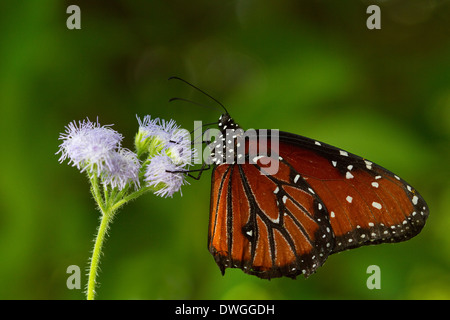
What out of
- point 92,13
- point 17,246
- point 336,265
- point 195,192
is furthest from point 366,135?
point 17,246

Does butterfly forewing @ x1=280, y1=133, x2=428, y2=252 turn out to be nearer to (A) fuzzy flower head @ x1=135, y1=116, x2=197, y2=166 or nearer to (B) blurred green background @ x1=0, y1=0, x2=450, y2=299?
(A) fuzzy flower head @ x1=135, y1=116, x2=197, y2=166

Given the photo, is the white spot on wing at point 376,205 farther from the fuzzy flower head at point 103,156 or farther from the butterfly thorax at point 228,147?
the fuzzy flower head at point 103,156

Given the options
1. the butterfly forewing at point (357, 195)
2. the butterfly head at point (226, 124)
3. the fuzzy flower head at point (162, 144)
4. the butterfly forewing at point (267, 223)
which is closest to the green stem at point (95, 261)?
the fuzzy flower head at point (162, 144)

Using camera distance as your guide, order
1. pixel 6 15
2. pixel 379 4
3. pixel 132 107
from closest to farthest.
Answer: pixel 6 15 → pixel 132 107 → pixel 379 4

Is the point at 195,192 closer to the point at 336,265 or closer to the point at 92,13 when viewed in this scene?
the point at 336,265

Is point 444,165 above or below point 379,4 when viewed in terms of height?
below

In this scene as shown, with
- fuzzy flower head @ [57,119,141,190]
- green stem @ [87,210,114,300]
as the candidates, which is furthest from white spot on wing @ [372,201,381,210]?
green stem @ [87,210,114,300]

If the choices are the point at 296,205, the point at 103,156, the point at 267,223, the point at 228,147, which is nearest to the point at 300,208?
the point at 296,205

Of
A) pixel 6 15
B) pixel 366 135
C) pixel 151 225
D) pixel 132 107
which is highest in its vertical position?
pixel 6 15

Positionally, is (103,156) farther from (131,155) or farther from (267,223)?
(267,223)
